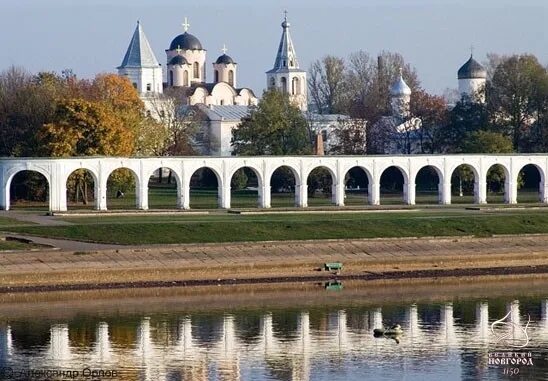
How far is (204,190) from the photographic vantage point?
84938mm

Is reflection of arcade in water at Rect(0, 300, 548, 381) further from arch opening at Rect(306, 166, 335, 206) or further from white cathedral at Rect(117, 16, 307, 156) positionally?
white cathedral at Rect(117, 16, 307, 156)

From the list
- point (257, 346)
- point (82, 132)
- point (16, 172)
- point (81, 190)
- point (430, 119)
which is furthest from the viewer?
point (430, 119)

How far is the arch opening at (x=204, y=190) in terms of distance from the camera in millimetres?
70625

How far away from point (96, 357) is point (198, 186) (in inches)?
2025

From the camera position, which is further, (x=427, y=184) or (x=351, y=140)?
(x=351, y=140)

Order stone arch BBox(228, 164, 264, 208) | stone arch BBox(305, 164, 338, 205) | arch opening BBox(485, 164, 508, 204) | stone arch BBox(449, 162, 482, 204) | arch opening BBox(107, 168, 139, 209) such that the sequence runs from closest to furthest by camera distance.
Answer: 1. arch opening BBox(107, 168, 139, 209)
2. stone arch BBox(228, 164, 264, 208)
3. stone arch BBox(449, 162, 482, 204)
4. arch opening BBox(485, 164, 508, 204)
5. stone arch BBox(305, 164, 338, 205)

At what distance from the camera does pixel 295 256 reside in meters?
52.9

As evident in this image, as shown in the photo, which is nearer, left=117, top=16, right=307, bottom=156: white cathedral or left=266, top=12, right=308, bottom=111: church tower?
left=117, top=16, right=307, bottom=156: white cathedral

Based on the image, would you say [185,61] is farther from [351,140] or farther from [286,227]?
[286,227]

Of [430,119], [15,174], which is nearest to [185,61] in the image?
[430,119]

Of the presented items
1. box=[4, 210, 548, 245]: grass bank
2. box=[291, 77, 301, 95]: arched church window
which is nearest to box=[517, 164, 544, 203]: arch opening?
box=[4, 210, 548, 245]: grass bank

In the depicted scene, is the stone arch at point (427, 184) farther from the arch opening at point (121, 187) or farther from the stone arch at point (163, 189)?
the arch opening at point (121, 187)

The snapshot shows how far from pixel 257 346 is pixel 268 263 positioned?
42.7 ft

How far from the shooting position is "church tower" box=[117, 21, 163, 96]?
114562mm
